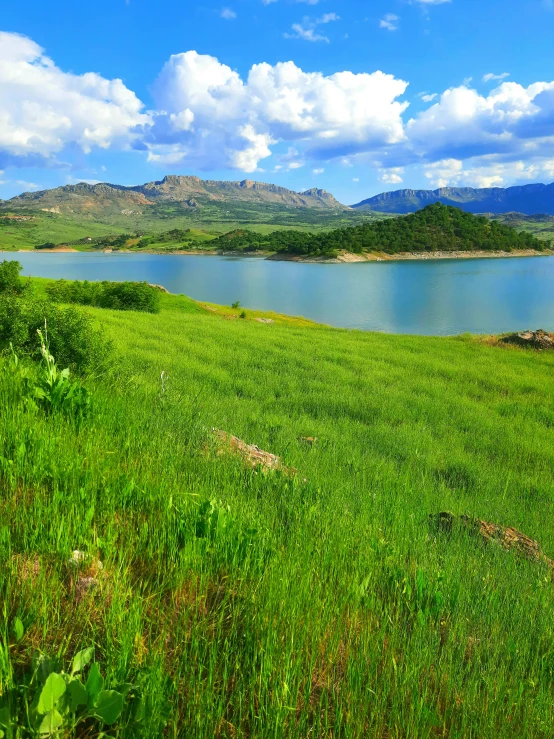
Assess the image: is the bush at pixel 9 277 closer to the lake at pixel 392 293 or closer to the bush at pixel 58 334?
the bush at pixel 58 334

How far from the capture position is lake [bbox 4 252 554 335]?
207 feet

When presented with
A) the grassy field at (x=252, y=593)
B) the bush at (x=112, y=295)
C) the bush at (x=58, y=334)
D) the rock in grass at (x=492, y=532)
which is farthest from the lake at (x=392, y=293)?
the grassy field at (x=252, y=593)

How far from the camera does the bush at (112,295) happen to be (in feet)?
150

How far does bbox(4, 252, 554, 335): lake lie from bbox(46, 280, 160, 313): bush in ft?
94.0

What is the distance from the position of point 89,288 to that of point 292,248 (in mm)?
144720

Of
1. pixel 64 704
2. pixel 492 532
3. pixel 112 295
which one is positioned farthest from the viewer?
pixel 112 295

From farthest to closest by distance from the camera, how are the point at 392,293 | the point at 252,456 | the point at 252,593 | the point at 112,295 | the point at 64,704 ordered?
the point at 392,293 < the point at 112,295 < the point at 252,456 < the point at 252,593 < the point at 64,704

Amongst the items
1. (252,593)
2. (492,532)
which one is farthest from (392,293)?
(252,593)

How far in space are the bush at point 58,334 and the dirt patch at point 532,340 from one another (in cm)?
Result: 3040

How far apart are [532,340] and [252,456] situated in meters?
32.8

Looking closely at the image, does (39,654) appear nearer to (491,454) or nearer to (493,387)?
(491,454)

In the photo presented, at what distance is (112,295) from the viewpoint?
4884 centimetres

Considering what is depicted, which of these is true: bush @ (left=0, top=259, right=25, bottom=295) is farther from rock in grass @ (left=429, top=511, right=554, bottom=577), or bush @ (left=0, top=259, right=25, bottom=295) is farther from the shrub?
the shrub

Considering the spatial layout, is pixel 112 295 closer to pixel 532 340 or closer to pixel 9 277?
pixel 9 277
